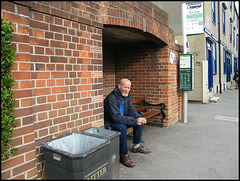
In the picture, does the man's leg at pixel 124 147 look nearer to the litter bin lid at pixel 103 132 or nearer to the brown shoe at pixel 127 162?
the brown shoe at pixel 127 162

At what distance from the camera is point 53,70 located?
232 centimetres

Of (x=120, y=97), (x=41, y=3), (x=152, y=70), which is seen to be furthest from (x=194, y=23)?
(x=41, y=3)

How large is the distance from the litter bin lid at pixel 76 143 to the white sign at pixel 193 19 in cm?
443

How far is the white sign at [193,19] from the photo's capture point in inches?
203

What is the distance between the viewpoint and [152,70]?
5293 mm

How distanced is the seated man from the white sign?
3.14 metres

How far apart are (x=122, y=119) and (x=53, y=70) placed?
4.49 feet

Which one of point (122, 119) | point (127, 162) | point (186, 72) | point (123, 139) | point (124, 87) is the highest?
point (186, 72)

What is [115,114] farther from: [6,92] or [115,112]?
[6,92]

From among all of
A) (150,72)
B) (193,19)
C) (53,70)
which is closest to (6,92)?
(53,70)

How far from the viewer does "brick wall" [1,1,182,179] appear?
192 centimetres

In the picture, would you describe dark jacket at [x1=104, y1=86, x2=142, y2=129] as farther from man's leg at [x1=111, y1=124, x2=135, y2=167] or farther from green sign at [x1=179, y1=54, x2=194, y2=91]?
green sign at [x1=179, y1=54, x2=194, y2=91]

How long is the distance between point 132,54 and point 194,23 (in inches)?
72.8

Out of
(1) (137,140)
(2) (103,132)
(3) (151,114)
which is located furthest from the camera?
(3) (151,114)
